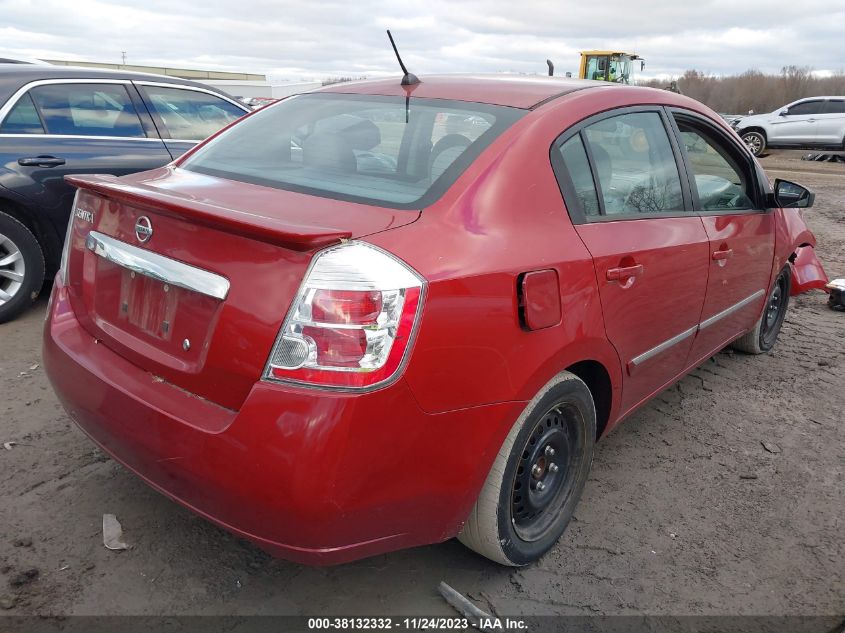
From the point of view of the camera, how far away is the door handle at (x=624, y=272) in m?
2.45

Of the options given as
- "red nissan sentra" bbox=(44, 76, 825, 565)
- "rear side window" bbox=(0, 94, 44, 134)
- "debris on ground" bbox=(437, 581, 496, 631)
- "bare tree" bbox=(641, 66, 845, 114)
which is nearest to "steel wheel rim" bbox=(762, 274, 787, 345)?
"red nissan sentra" bbox=(44, 76, 825, 565)

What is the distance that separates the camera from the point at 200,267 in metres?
1.92

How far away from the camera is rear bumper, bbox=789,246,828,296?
5371 mm

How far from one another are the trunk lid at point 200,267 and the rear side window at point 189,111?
10.6 ft

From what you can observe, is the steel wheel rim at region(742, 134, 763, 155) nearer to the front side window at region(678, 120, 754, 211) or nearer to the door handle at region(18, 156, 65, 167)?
the front side window at region(678, 120, 754, 211)

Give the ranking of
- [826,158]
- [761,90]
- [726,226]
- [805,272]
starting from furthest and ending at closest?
[761,90] → [826,158] → [805,272] → [726,226]

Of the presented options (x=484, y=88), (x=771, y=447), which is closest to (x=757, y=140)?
(x=771, y=447)

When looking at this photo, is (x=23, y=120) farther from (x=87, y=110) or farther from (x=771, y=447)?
(x=771, y=447)

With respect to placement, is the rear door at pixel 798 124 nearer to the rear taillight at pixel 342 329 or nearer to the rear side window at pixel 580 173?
the rear side window at pixel 580 173

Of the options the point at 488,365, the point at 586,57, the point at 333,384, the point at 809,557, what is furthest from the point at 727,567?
the point at 586,57

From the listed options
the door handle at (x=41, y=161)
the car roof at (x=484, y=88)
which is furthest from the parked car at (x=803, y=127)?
the door handle at (x=41, y=161)

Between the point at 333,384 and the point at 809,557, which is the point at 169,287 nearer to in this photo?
the point at 333,384

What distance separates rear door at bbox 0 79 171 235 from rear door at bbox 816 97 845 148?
65.3 feet

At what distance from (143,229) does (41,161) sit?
10.0 feet
